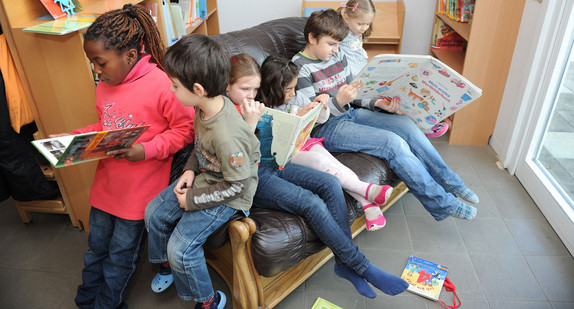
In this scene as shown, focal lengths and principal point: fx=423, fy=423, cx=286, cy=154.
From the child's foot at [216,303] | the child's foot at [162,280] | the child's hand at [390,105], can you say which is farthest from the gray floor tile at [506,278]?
the child's foot at [162,280]

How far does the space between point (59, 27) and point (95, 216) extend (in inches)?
28.0

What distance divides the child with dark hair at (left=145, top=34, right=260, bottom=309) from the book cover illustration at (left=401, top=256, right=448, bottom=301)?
32.4 inches

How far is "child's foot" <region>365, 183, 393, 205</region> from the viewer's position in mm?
1710

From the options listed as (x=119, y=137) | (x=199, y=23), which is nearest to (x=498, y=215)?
(x=119, y=137)

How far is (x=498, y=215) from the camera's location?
2.24 metres

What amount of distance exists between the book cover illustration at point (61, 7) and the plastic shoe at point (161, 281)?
1114 mm

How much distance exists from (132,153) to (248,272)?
590 millimetres

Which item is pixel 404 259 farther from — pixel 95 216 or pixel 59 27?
pixel 59 27

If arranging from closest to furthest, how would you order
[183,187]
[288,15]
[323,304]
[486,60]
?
[183,187], [323,304], [486,60], [288,15]

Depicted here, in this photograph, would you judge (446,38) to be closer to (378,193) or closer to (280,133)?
(378,193)

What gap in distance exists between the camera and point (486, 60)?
8.71 ft

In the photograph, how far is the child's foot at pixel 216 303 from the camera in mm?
1579

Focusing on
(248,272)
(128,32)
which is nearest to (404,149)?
(248,272)

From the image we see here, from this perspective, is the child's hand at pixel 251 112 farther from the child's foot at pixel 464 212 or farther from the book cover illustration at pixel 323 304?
the child's foot at pixel 464 212
